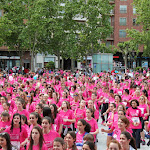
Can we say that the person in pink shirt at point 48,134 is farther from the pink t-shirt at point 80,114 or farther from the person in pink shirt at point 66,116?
the pink t-shirt at point 80,114

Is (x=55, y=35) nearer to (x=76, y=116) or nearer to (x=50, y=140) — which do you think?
(x=76, y=116)

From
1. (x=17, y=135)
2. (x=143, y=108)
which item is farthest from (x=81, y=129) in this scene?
(x=143, y=108)

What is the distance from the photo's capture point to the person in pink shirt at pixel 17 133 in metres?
5.99

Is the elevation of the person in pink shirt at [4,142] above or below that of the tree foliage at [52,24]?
below

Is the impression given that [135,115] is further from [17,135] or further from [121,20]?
[121,20]

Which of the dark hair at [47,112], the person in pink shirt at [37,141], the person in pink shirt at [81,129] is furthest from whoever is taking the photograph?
the dark hair at [47,112]

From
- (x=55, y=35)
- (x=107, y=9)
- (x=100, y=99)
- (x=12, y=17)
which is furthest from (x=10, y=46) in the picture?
(x=100, y=99)

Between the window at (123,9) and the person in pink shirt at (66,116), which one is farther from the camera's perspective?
the window at (123,9)

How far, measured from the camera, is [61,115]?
25.6 ft

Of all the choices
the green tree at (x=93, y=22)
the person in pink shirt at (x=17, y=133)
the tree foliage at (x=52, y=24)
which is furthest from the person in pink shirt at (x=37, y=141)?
the green tree at (x=93, y=22)

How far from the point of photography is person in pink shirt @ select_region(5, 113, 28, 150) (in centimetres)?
599

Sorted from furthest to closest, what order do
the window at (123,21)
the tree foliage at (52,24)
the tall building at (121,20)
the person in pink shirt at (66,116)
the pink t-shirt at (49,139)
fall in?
the window at (123,21) < the tall building at (121,20) < the tree foliage at (52,24) < the person in pink shirt at (66,116) < the pink t-shirt at (49,139)

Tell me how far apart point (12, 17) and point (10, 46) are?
430cm

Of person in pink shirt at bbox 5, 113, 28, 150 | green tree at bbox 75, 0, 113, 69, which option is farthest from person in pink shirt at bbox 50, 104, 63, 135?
green tree at bbox 75, 0, 113, 69
